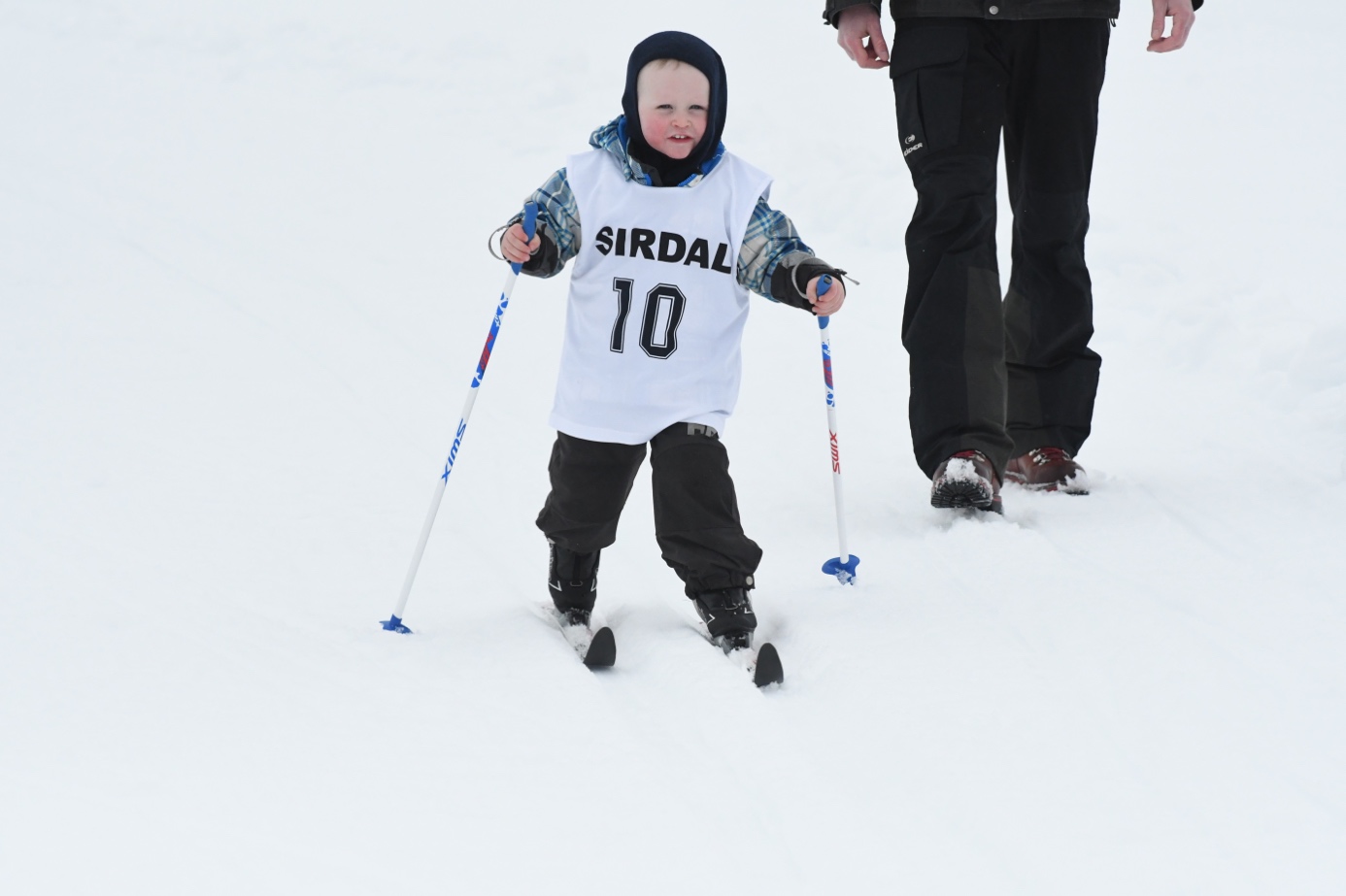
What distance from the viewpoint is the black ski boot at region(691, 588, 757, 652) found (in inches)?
113

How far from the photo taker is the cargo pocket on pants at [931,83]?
3426mm

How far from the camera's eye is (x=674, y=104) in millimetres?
2920

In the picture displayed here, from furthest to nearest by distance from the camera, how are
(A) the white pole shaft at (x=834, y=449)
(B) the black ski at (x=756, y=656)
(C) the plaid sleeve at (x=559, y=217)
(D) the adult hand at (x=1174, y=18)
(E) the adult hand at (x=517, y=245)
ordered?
(D) the adult hand at (x=1174, y=18), (A) the white pole shaft at (x=834, y=449), (C) the plaid sleeve at (x=559, y=217), (E) the adult hand at (x=517, y=245), (B) the black ski at (x=756, y=656)

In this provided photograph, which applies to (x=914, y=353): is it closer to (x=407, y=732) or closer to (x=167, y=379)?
(x=407, y=732)

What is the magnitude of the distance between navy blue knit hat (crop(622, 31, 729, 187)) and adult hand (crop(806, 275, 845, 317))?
1.35 ft

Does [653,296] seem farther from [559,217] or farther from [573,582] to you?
[573,582]

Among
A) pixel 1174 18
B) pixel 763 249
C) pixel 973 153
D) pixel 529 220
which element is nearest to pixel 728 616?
pixel 763 249

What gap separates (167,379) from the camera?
471 cm

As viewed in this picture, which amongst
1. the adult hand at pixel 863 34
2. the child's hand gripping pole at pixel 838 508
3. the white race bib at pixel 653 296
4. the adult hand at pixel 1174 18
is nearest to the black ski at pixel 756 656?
the child's hand gripping pole at pixel 838 508

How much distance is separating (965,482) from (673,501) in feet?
2.80

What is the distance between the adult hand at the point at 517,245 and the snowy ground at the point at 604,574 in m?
0.85

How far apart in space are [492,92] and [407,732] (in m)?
7.10

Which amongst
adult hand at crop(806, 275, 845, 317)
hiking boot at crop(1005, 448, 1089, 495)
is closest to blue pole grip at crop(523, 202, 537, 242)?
adult hand at crop(806, 275, 845, 317)

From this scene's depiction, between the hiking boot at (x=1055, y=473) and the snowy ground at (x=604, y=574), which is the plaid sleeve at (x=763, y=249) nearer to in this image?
the snowy ground at (x=604, y=574)
